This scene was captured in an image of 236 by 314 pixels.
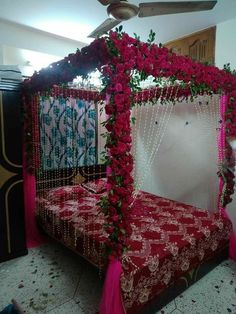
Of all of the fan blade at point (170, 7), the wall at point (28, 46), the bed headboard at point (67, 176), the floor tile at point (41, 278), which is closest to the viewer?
the fan blade at point (170, 7)

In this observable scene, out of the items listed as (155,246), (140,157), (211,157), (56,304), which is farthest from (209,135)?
(56,304)

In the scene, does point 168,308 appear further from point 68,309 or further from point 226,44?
point 226,44

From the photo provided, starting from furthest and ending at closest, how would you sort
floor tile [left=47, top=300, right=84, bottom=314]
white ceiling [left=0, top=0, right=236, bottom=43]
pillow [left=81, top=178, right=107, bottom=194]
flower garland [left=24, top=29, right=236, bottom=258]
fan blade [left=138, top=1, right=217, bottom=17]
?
pillow [left=81, top=178, right=107, bottom=194]
white ceiling [left=0, top=0, right=236, bottom=43]
floor tile [left=47, top=300, right=84, bottom=314]
fan blade [left=138, top=1, right=217, bottom=17]
flower garland [left=24, top=29, right=236, bottom=258]

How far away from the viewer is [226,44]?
9.23ft

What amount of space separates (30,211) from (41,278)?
852 mm

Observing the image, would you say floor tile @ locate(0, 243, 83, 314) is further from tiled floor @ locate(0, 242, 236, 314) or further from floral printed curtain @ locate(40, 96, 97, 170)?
floral printed curtain @ locate(40, 96, 97, 170)

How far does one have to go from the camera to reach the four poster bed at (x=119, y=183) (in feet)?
5.08

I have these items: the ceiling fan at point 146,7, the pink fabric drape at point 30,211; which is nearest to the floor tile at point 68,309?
the pink fabric drape at point 30,211

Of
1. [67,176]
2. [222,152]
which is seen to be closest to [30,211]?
[67,176]

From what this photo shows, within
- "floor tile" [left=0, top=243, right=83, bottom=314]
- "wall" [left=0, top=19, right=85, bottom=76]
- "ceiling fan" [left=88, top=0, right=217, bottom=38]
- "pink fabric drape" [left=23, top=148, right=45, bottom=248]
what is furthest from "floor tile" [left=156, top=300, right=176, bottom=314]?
"wall" [left=0, top=19, right=85, bottom=76]

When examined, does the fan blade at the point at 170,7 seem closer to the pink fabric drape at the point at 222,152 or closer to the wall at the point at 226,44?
the pink fabric drape at the point at 222,152

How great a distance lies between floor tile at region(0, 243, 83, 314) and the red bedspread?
28cm

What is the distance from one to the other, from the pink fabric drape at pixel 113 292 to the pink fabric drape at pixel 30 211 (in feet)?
5.25

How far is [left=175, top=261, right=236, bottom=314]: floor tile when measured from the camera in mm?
1868
